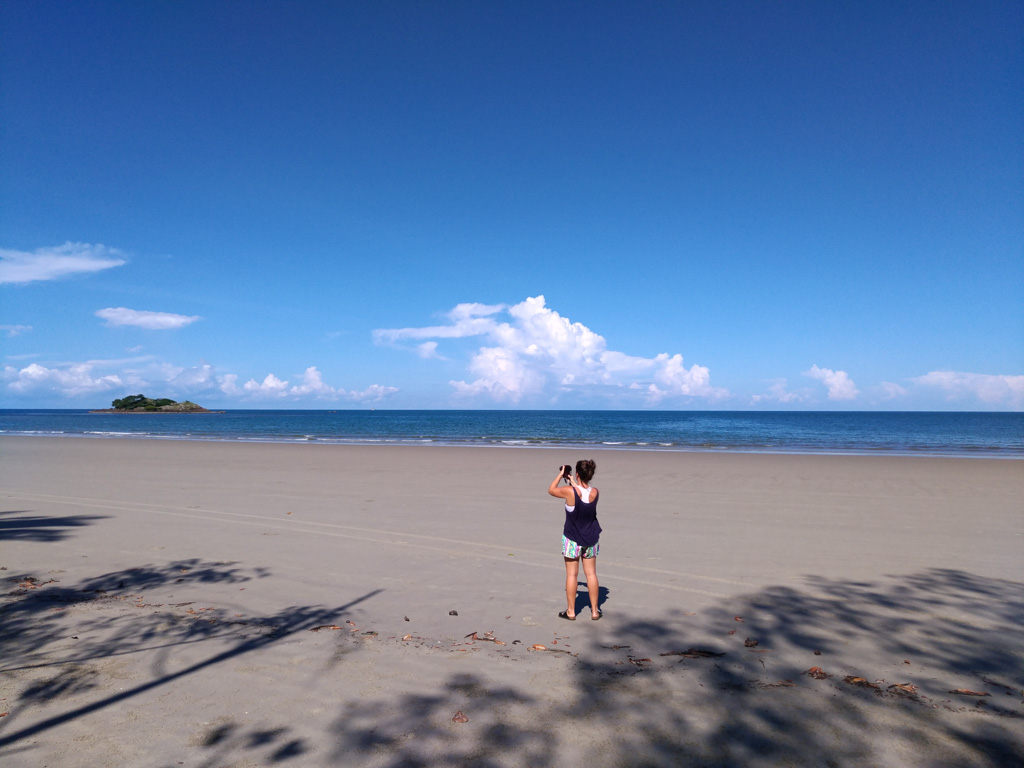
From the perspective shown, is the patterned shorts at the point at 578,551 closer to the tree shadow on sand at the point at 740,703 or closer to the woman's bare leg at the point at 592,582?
the woman's bare leg at the point at 592,582

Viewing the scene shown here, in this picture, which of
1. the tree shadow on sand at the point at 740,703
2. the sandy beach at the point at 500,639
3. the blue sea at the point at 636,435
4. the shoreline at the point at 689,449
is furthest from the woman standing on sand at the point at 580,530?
the blue sea at the point at 636,435

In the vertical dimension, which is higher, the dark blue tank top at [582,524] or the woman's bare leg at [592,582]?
the dark blue tank top at [582,524]

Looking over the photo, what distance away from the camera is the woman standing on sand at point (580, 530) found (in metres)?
5.88

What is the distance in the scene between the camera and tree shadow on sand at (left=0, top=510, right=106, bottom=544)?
9359 millimetres

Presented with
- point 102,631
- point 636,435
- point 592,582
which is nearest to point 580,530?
point 592,582

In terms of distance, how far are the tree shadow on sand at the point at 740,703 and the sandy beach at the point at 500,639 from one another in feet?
0.06

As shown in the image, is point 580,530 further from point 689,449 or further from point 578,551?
point 689,449

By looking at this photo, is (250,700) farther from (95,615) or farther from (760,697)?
(760,697)

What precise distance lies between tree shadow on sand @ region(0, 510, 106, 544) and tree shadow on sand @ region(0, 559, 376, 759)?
279 cm

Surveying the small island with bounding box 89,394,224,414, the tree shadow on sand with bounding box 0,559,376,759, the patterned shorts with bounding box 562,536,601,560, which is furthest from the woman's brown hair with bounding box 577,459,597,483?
the small island with bounding box 89,394,224,414

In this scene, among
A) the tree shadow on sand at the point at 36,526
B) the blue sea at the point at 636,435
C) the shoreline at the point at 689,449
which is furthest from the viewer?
the blue sea at the point at 636,435

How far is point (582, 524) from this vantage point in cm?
596

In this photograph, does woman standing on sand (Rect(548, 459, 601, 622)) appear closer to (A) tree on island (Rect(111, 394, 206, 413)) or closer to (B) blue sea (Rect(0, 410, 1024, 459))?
(B) blue sea (Rect(0, 410, 1024, 459))

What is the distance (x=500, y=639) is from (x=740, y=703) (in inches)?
84.3
